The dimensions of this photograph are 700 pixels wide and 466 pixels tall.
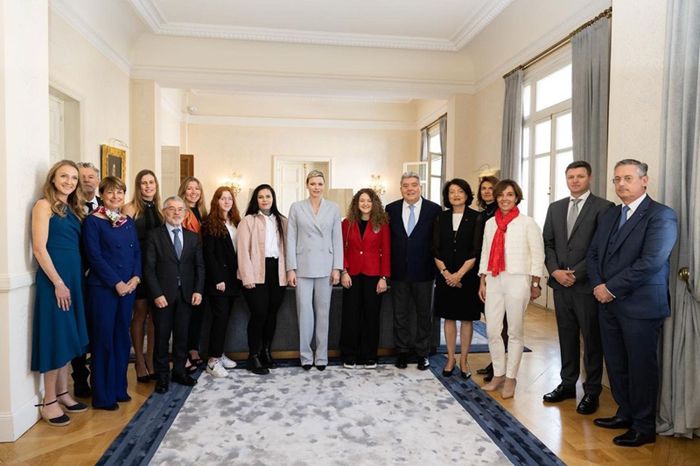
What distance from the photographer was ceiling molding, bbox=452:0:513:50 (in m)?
6.67

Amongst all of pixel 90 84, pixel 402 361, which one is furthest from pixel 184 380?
pixel 90 84

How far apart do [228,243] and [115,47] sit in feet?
15.6

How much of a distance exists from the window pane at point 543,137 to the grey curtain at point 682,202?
4.09 meters

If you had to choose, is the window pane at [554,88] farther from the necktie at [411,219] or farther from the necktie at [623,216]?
the necktie at [623,216]

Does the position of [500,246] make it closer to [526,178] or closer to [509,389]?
[509,389]

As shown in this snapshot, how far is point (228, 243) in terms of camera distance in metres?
4.01

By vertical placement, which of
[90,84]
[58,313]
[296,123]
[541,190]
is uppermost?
[296,123]

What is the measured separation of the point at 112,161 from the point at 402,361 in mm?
5172

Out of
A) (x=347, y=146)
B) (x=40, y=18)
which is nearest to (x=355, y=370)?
(x=40, y=18)

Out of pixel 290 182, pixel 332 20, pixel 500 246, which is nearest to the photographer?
pixel 500 246

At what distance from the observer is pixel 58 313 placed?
10.1ft

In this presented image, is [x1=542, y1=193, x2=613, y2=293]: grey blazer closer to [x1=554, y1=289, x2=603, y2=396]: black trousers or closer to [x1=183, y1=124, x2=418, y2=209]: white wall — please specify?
[x1=554, y1=289, x2=603, y2=396]: black trousers

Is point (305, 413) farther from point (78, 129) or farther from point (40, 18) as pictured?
point (78, 129)

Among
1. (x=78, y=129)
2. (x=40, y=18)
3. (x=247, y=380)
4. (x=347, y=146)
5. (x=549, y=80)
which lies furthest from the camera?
(x=347, y=146)
